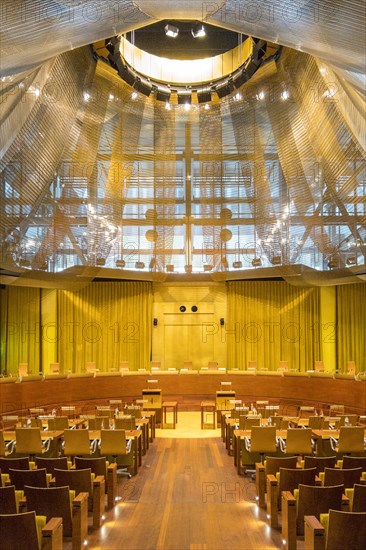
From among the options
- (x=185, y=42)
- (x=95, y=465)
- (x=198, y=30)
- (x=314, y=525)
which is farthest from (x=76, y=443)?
(x=185, y=42)

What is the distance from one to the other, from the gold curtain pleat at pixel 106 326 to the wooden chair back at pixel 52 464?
48.2ft

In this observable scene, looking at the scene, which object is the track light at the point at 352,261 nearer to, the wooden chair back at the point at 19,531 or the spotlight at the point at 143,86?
the spotlight at the point at 143,86

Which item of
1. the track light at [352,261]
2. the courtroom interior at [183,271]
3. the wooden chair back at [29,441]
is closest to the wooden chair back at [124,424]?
the courtroom interior at [183,271]

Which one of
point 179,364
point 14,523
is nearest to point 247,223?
point 179,364

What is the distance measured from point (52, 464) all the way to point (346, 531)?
4305mm

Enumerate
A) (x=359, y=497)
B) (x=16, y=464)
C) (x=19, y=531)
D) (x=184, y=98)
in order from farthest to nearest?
(x=184, y=98), (x=16, y=464), (x=359, y=497), (x=19, y=531)

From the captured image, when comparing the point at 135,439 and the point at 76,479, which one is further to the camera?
the point at 135,439

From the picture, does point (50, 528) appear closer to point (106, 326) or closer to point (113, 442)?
point (113, 442)

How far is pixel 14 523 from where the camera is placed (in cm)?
479

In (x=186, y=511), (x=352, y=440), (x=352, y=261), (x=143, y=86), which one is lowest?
(x=186, y=511)

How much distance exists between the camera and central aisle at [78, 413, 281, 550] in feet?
20.9

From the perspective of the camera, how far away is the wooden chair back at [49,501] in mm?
6008

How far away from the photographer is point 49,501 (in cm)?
605

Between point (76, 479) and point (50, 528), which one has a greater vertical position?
point (50, 528)
